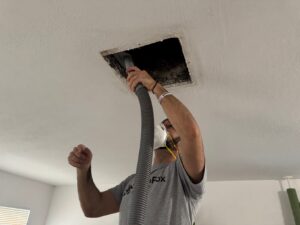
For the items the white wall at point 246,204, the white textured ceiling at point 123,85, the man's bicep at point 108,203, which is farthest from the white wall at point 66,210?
the man's bicep at point 108,203

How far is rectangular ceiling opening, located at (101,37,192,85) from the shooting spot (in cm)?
110

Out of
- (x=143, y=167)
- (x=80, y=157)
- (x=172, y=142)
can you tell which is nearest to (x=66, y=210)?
(x=80, y=157)

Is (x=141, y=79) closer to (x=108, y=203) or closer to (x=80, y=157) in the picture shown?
(x=80, y=157)

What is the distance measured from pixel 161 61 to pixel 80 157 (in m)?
0.62

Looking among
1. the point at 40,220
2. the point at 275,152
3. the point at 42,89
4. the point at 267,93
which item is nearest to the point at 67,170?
the point at 40,220

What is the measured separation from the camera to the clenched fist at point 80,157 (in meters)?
1.15

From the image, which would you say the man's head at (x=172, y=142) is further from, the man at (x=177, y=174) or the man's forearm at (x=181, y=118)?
the man's forearm at (x=181, y=118)

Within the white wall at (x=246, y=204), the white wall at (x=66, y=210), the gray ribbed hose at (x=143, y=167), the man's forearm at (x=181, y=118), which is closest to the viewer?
the gray ribbed hose at (x=143, y=167)

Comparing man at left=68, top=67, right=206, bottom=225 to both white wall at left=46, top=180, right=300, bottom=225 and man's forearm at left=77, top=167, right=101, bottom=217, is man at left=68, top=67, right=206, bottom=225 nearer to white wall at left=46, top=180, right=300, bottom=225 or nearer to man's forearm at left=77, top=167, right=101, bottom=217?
man's forearm at left=77, top=167, right=101, bottom=217

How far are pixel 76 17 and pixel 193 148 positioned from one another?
0.68m

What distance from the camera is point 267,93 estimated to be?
1.33 meters

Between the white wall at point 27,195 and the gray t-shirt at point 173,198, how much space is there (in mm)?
3227

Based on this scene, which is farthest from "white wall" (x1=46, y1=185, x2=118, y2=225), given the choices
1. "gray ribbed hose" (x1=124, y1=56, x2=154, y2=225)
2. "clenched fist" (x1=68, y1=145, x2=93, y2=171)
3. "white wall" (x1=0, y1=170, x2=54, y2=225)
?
"gray ribbed hose" (x1=124, y1=56, x2=154, y2=225)

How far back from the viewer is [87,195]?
3.87ft
